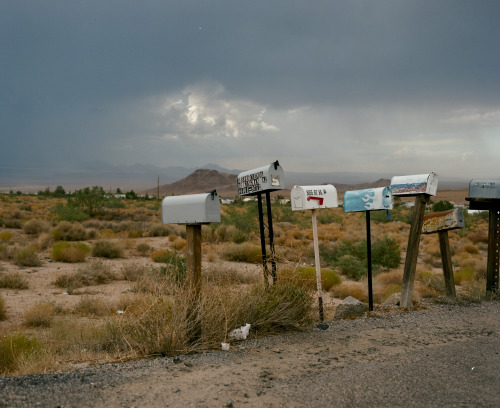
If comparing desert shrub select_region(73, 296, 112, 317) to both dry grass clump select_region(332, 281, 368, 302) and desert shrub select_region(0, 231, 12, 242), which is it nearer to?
dry grass clump select_region(332, 281, 368, 302)

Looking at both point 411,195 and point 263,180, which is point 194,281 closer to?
point 263,180

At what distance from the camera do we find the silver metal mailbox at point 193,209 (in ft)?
22.6

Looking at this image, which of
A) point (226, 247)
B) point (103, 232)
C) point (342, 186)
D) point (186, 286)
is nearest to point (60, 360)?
point (186, 286)

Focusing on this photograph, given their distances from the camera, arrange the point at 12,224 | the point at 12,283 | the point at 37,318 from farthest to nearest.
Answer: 1. the point at 12,224
2. the point at 12,283
3. the point at 37,318

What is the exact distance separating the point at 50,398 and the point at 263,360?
2552mm

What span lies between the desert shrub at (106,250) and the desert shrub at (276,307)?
13055mm

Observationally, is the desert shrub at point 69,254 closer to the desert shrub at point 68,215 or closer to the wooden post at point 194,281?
the wooden post at point 194,281

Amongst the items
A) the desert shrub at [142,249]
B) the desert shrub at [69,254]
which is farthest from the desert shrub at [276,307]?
the desert shrub at [142,249]

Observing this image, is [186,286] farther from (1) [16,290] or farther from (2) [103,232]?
(2) [103,232]

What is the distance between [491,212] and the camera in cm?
1097

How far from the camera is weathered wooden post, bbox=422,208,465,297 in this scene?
10180mm

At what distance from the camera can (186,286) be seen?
23.3ft

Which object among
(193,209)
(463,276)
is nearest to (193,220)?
(193,209)

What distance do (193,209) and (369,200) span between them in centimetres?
377
